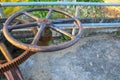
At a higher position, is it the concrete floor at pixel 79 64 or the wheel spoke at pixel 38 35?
the wheel spoke at pixel 38 35

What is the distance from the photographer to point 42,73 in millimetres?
4000

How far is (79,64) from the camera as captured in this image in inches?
167

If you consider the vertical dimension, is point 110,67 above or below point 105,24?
below

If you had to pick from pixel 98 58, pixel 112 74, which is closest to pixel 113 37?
pixel 98 58

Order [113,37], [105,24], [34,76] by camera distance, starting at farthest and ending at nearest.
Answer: [113,37] < [105,24] < [34,76]

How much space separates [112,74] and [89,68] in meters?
0.39

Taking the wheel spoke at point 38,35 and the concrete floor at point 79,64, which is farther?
the concrete floor at point 79,64

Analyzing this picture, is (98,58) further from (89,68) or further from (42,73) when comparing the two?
(42,73)

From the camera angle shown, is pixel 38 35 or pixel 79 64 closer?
pixel 38 35

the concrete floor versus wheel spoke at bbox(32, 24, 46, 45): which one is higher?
wheel spoke at bbox(32, 24, 46, 45)

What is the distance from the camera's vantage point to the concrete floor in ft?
13.1

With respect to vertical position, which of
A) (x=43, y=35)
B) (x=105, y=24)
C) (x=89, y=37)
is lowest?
(x=89, y=37)

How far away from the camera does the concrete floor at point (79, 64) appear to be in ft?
13.1

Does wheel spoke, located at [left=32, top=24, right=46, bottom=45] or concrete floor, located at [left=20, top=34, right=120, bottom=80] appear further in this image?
concrete floor, located at [left=20, top=34, right=120, bottom=80]
